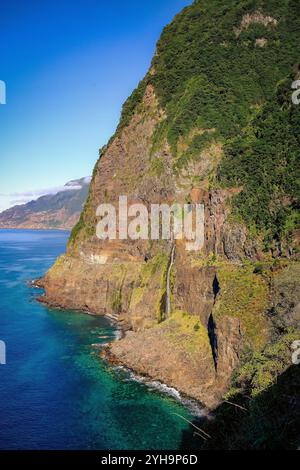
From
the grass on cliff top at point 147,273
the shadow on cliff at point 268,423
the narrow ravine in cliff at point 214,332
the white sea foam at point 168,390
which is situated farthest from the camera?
the grass on cliff top at point 147,273

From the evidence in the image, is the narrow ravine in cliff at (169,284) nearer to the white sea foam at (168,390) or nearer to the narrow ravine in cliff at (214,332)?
the narrow ravine in cliff at (214,332)

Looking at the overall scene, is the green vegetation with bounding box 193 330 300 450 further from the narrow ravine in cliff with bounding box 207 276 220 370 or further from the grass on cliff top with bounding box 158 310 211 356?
the grass on cliff top with bounding box 158 310 211 356

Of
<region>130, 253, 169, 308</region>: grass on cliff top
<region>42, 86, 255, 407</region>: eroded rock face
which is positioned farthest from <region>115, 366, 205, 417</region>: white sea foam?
<region>130, 253, 169, 308</region>: grass on cliff top

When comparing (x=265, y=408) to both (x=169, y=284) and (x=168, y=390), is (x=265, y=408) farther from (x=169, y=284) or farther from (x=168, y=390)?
(x=169, y=284)

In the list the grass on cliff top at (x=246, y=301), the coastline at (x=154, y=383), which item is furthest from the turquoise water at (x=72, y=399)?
the grass on cliff top at (x=246, y=301)
